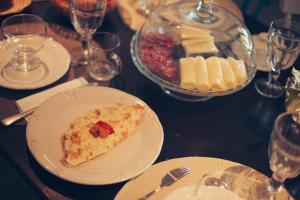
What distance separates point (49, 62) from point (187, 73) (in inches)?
14.9

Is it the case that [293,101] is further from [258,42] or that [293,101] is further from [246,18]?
[246,18]

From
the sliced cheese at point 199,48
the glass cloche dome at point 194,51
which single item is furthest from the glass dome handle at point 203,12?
the sliced cheese at point 199,48

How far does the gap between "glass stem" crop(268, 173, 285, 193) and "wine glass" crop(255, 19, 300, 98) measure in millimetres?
366

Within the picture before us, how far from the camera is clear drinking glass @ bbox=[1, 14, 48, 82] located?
1130 millimetres

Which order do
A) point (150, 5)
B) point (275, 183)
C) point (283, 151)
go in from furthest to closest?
point (150, 5), point (275, 183), point (283, 151)

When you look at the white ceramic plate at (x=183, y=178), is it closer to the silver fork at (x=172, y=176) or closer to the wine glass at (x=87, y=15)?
the silver fork at (x=172, y=176)

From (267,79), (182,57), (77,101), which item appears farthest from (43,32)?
(267,79)

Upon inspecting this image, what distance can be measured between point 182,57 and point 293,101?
0.33 meters

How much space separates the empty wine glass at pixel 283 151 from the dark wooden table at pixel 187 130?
103 millimetres

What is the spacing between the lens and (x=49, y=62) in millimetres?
1202

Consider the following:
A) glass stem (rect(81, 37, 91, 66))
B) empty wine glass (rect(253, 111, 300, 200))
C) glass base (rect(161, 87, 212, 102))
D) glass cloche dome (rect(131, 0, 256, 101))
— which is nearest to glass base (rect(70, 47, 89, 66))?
glass stem (rect(81, 37, 91, 66))

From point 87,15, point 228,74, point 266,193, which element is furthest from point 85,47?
point 266,193

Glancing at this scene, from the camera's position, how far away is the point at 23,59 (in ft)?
3.86

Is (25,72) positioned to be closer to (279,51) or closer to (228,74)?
(228,74)
